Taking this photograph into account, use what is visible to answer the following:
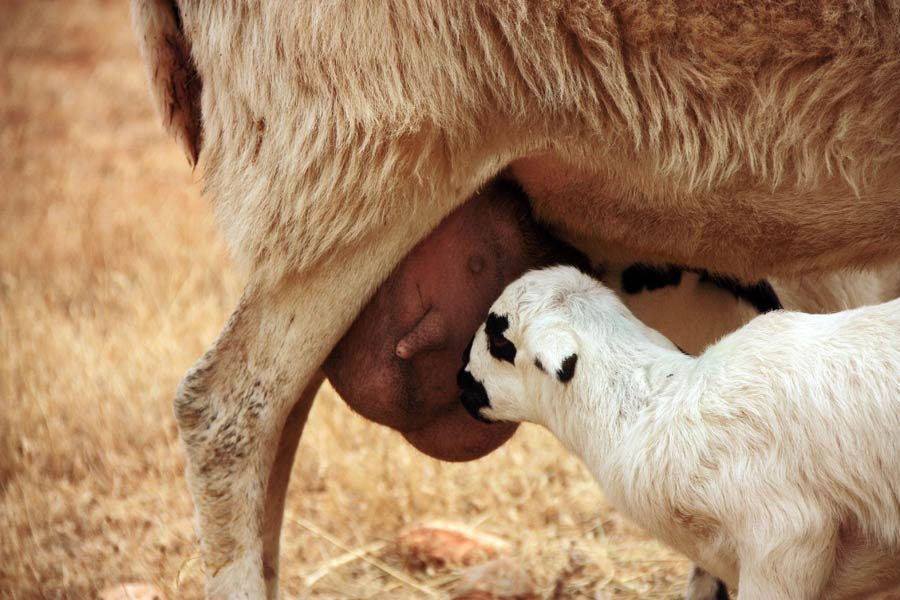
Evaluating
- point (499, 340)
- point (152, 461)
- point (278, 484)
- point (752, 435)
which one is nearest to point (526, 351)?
point (499, 340)

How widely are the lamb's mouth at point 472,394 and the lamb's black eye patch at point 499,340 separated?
0.10 m

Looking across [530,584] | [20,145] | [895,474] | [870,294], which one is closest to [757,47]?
[895,474]

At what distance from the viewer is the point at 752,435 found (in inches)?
88.8

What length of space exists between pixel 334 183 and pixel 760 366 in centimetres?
101

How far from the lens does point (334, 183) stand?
2.73 m

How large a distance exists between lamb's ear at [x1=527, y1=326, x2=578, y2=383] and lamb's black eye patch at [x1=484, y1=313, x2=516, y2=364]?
0.11m

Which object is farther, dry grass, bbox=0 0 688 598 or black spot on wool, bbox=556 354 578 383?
dry grass, bbox=0 0 688 598

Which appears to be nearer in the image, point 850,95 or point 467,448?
point 850,95

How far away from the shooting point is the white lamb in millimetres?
2182

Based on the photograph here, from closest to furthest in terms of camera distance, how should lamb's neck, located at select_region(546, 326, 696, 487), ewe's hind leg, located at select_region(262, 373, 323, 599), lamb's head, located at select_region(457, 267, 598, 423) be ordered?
1. lamb's neck, located at select_region(546, 326, 696, 487)
2. lamb's head, located at select_region(457, 267, 598, 423)
3. ewe's hind leg, located at select_region(262, 373, 323, 599)

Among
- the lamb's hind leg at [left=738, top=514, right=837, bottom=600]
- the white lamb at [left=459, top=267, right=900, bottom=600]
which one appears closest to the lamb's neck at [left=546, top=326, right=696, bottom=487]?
the white lamb at [left=459, top=267, right=900, bottom=600]

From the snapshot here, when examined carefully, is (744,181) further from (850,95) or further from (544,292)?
(544,292)

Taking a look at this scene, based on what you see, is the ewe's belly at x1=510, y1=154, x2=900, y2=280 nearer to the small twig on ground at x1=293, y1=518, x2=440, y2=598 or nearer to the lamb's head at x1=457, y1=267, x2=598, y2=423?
the lamb's head at x1=457, y1=267, x2=598, y2=423

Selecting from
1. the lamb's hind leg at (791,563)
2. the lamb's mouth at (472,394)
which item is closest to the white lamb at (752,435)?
the lamb's hind leg at (791,563)
